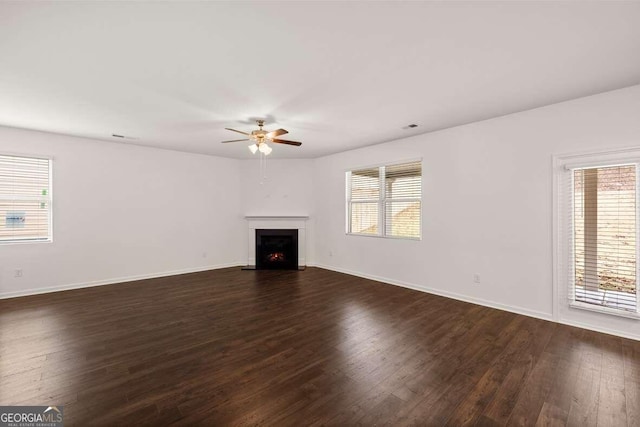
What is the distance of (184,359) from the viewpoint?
94.3 inches

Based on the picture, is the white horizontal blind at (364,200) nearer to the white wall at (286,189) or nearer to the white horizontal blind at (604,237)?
the white wall at (286,189)

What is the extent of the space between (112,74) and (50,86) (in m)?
0.85

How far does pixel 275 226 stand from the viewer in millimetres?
6500

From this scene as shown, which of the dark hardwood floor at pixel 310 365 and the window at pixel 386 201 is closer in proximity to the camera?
the dark hardwood floor at pixel 310 365

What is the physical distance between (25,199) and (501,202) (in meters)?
7.20

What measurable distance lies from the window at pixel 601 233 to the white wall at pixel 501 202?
16cm

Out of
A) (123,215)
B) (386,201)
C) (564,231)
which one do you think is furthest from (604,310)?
(123,215)

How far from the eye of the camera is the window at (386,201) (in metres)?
4.74

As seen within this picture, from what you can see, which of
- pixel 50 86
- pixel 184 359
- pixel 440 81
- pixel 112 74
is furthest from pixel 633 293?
pixel 50 86

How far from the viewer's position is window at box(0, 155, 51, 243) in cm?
416

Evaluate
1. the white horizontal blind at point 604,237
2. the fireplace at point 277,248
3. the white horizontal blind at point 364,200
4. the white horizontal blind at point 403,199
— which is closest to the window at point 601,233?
the white horizontal blind at point 604,237

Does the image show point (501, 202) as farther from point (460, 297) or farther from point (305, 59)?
point (305, 59)

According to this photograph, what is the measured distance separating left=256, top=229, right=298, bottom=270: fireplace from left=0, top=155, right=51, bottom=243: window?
12.1ft

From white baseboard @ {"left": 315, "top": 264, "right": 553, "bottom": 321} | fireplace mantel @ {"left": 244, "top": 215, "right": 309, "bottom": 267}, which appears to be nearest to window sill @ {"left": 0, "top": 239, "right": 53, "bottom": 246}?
fireplace mantel @ {"left": 244, "top": 215, "right": 309, "bottom": 267}
